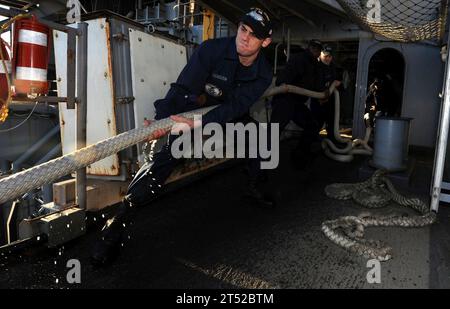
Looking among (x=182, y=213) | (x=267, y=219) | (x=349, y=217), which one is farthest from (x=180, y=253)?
(x=349, y=217)

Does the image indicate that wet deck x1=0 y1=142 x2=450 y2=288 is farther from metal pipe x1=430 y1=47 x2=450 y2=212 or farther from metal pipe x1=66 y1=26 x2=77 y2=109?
metal pipe x1=66 y1=26 x2=77 y2=109

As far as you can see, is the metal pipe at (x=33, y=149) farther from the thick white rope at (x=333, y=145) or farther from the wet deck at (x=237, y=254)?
the thick white rope at (x=333, y=145)

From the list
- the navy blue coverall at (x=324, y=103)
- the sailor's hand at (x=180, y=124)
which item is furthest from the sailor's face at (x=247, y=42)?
the navy blue coverall at (x=324, y=103)

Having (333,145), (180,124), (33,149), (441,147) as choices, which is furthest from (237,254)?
(33,149)

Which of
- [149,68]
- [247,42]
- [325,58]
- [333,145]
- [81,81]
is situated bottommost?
[333,145]

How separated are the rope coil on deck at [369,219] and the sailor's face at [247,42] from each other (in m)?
1.26

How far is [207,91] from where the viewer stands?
92.5 inches

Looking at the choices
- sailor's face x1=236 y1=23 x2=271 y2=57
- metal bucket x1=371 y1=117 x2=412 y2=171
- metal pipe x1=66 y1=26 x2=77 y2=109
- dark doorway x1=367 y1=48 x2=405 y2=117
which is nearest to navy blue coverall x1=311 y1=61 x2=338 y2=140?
metal bucket x1=371 y1=117 x2=412 y2=171

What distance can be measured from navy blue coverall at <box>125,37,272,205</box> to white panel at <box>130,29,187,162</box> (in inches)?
20.2

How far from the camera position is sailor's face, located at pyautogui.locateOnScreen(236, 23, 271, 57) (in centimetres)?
210

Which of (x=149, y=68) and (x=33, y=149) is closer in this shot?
(x=149, y=68)

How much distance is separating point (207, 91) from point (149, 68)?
63 cm

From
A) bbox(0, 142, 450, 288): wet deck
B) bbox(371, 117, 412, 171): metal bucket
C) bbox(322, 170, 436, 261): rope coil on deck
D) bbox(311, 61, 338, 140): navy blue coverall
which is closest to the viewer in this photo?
bbox(0, 142, 450, 288): wet deck

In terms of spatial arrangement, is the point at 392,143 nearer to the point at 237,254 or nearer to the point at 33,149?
the point at 237,254
